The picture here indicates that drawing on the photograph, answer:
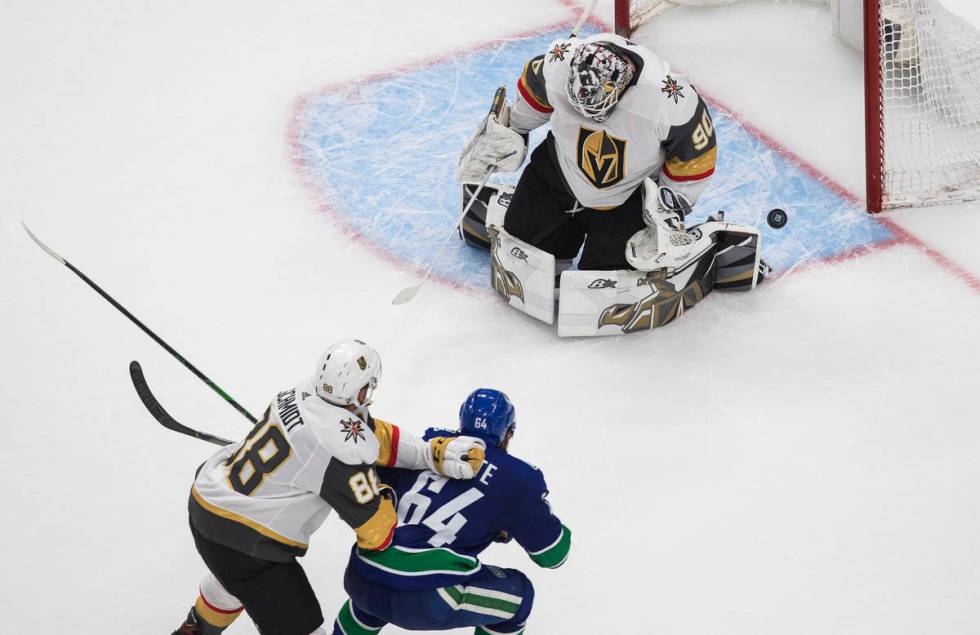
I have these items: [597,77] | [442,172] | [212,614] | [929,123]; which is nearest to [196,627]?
[212,614]

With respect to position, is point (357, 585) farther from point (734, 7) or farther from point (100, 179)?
point (734, 7)

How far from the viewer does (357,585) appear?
3.19 m

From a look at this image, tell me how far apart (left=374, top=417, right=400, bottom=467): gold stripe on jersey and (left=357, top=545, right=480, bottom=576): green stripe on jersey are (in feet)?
0.87

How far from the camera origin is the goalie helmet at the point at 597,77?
4000mm

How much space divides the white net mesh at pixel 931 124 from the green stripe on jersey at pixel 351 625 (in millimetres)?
2539

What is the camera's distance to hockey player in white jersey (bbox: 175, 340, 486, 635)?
312 cm

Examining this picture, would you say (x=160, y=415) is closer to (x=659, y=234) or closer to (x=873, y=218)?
(x=659, y=234)

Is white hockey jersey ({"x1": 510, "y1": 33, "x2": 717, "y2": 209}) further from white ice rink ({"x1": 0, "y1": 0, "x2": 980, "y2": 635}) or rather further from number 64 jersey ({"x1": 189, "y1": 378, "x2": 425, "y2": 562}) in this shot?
number 64 jersey ({"x1": 189, "y1": 378, "x2": 425, "y2": 562})

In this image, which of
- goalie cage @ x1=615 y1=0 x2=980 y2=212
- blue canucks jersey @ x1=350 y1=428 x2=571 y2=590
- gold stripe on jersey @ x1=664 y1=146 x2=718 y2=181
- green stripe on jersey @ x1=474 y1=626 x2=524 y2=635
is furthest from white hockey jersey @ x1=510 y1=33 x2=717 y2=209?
green stripe on jersey @ x1=474 y1=626 x2=524 y2=635

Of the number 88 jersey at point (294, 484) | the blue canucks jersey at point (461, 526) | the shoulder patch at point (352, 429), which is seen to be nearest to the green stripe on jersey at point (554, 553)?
the blue canucks jersey at point (461, 526)

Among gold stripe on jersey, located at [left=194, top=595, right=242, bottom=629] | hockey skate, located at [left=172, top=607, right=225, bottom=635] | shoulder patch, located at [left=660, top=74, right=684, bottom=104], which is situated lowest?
hockey skate, located at [left=172, top=607, right=225, bottom=635]

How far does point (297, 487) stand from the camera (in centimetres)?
316

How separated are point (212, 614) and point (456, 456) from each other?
0.69 metres

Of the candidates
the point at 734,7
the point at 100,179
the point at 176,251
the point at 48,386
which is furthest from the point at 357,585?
the point at 734,7
